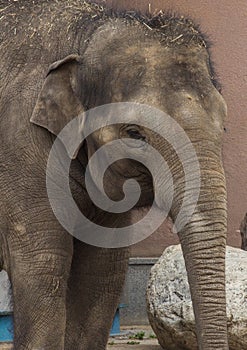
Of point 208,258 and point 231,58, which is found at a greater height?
point 231,58

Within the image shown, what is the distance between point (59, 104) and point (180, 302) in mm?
2274

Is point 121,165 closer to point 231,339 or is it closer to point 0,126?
point 0,126

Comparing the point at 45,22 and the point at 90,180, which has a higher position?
the point at 45,22

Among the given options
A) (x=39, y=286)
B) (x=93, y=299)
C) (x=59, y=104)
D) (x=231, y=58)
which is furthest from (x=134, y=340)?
(x=59, y=104)

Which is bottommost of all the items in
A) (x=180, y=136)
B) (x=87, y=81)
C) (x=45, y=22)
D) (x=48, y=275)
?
(x=48, y=275)

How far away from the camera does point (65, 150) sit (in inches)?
236

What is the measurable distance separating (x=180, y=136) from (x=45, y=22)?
1.09 metres

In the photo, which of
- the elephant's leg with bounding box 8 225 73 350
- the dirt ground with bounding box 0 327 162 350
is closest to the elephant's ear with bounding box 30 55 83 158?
the elephant's leg with bounding box 8 225 73 350

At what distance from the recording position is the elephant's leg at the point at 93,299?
675cm

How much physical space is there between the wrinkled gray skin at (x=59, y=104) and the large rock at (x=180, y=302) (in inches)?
59.7

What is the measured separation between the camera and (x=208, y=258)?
526cm

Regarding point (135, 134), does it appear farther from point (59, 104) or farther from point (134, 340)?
point (134, 340)

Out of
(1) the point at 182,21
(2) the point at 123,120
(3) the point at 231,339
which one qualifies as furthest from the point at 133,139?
(3) the point at 231,339

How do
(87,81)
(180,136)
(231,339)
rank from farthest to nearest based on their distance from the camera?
(231,339) → (87,81) → (180,136)
